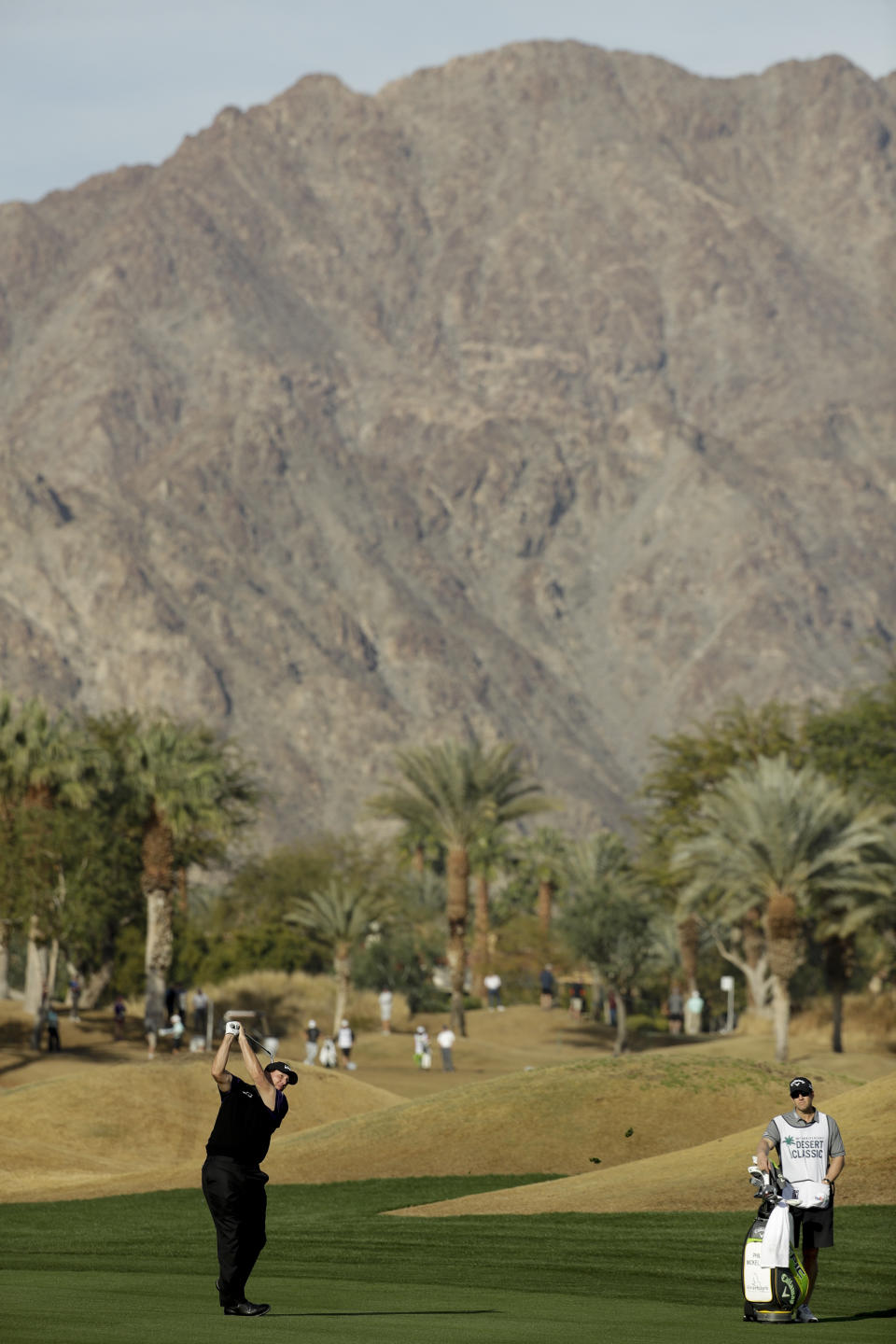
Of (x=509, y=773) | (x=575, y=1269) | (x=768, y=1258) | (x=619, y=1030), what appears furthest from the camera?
(x=509, y=773)

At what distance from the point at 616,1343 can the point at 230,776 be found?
198 feet

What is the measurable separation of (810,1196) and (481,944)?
75022mm

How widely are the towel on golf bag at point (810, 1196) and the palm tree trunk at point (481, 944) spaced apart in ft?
239

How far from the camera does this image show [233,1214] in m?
13.5

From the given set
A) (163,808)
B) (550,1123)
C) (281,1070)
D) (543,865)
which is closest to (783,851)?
(550,1123)

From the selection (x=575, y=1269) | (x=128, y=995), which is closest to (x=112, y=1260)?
(x=575, y=1269)

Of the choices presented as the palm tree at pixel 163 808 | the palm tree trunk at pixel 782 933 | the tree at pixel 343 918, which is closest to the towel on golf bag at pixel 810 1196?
the palm tree trunk at pixel 782 933

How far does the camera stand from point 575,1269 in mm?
18594

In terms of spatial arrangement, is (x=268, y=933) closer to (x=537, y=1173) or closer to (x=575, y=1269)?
(x=537, y=1173)

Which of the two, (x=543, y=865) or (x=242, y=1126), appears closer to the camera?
(x=242, y=1126)

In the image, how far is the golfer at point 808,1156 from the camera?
14078 millimetres

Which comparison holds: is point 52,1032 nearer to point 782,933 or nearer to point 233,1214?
point 782,933

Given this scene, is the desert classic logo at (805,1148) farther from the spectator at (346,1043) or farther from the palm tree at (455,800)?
the palm tree at (455,800)

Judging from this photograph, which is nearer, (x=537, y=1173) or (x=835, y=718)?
(x=537, y=1173)
